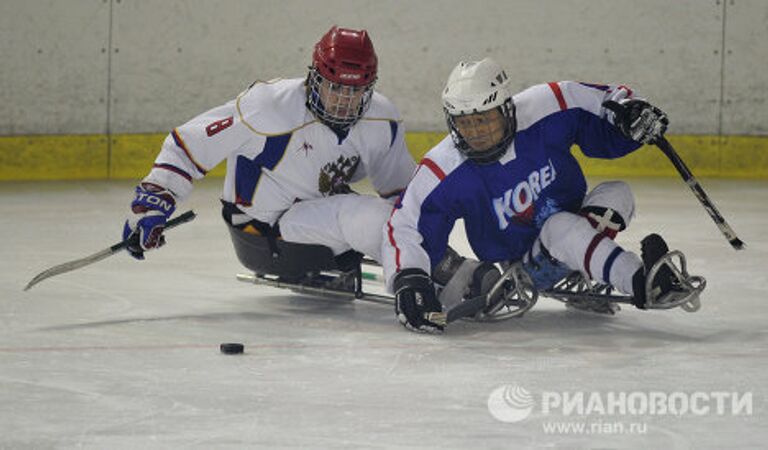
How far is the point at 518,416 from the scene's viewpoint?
371cm

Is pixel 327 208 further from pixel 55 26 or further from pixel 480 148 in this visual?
pixel 55 26

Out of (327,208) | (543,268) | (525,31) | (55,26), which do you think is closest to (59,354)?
(327,208)

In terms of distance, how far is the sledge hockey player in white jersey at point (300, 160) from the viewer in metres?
5.10

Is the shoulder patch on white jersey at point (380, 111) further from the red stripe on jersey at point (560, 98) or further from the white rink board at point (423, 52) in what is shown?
the white rink board at point (423, 52)

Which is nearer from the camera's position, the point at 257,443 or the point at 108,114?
the point at 257,443

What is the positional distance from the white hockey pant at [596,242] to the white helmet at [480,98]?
283 millimetres

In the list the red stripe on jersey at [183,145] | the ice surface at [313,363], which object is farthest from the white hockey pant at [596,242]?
the red stripe on jersey at [183,145]

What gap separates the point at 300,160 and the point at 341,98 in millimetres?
286

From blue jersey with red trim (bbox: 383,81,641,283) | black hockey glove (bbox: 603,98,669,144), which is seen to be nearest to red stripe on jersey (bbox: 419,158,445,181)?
blue jersey with red trim (bbox: 383,81,641,283)

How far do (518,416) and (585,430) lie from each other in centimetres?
18

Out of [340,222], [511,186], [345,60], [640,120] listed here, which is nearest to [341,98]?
[345,60]

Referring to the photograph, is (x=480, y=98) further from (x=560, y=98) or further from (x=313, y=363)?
(x=313, y=363)

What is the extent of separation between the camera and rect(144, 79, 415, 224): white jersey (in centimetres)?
523

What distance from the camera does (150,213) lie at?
199 inches
